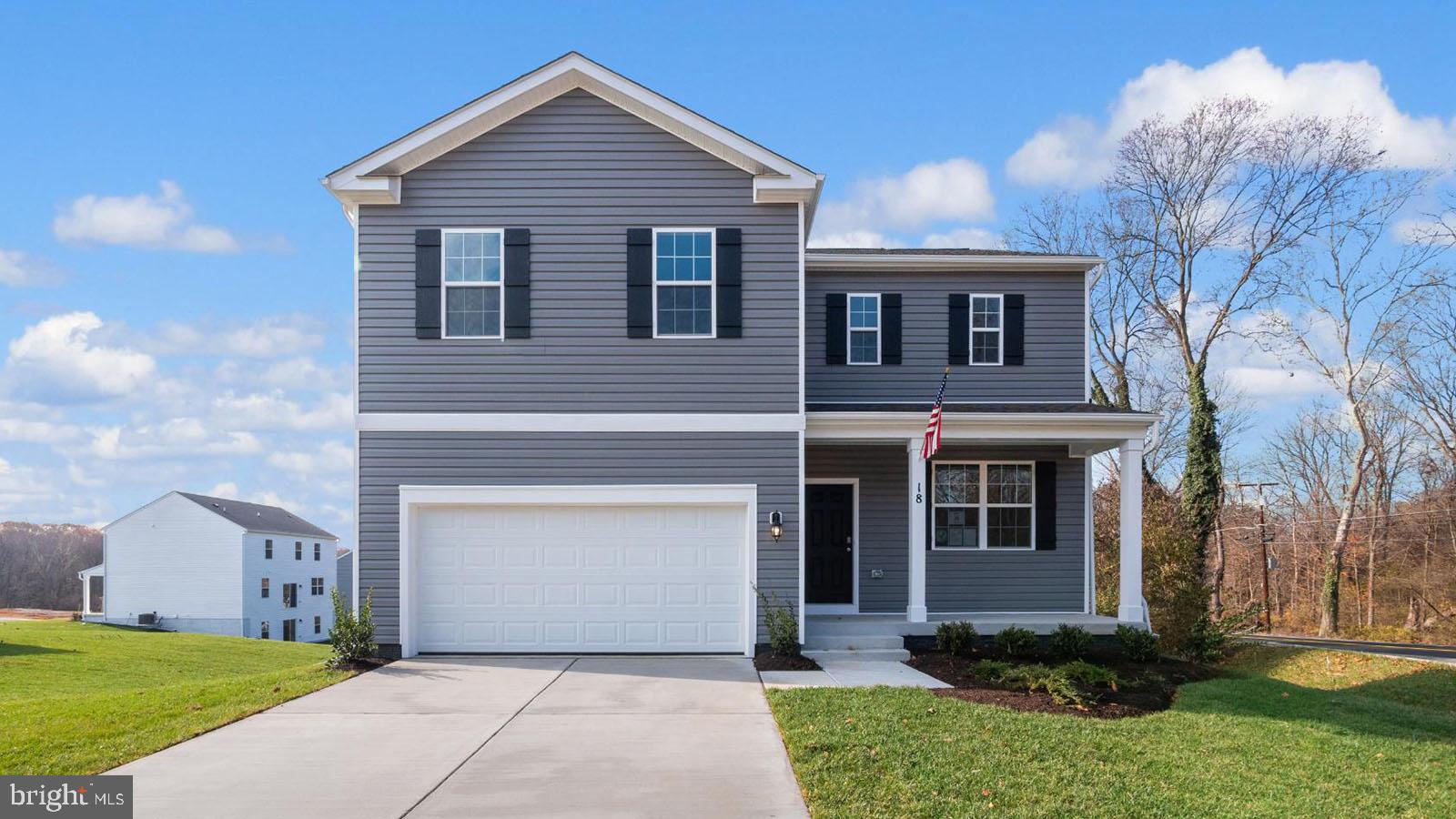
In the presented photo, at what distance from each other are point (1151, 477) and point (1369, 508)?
7.45 meters

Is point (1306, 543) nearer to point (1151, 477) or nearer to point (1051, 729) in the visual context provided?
point (1151, 477)

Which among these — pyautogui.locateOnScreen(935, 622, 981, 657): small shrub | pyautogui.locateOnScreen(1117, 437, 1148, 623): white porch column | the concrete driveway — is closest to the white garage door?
the concrete driveway

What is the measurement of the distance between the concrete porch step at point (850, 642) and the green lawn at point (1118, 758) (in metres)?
3.16

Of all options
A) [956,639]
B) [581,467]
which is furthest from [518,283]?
[956,639]

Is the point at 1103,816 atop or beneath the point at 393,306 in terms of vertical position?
beneath

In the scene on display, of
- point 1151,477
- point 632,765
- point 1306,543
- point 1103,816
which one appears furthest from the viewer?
point 1306,543

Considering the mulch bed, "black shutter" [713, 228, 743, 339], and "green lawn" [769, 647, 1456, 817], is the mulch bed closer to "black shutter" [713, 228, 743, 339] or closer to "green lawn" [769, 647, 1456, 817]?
"green lawn" [769, 647, 1456, 817]

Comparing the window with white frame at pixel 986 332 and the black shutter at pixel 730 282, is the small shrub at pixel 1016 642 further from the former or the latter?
the black shutter at pixel 730 282

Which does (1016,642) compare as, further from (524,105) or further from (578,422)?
(524,105)

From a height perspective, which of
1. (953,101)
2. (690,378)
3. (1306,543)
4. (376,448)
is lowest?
(1306,543)

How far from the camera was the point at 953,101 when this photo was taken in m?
17.1

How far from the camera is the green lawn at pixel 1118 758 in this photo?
6.72m

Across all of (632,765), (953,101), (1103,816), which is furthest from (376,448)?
(953,101)

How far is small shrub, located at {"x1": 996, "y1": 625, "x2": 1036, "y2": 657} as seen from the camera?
1346 cm
